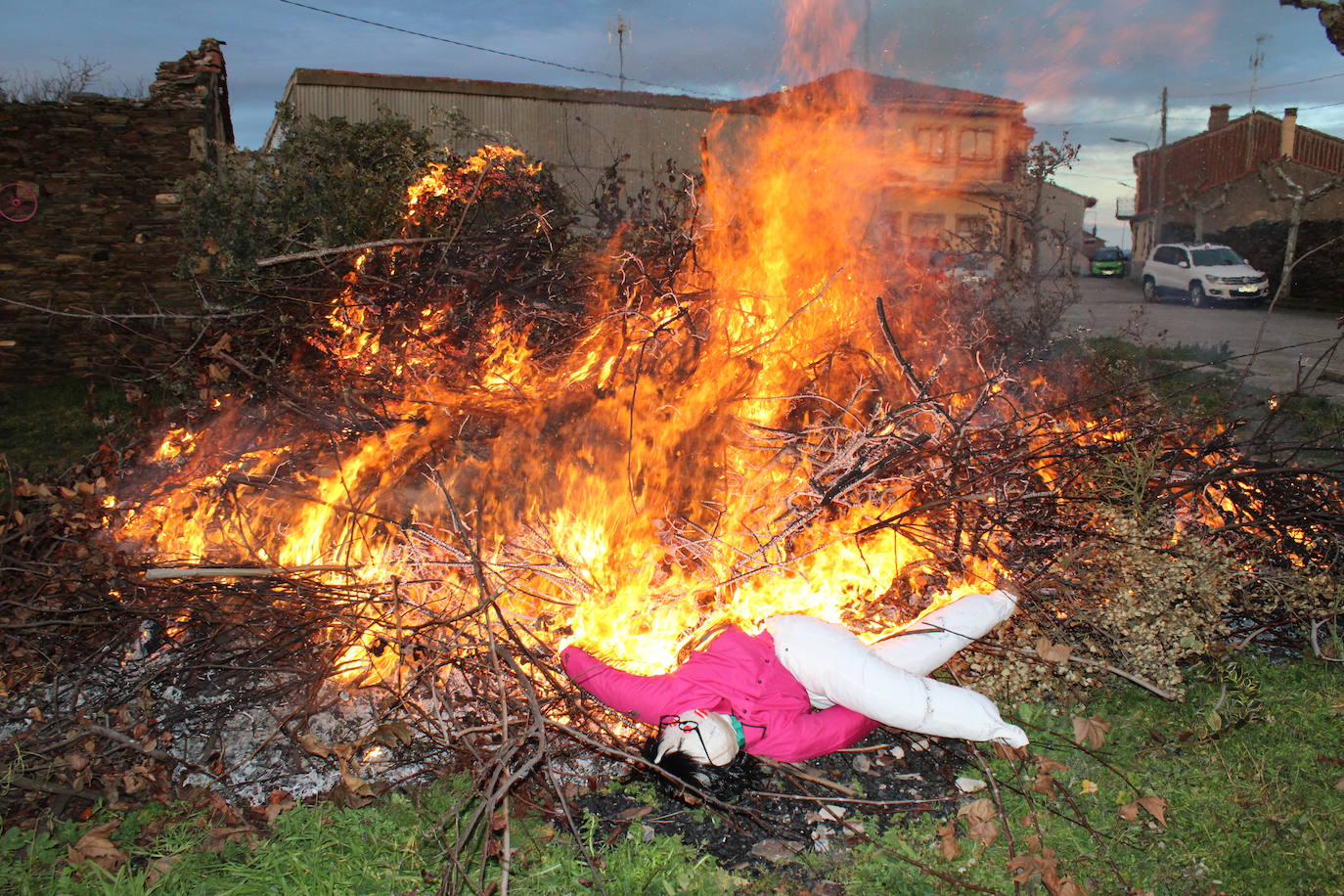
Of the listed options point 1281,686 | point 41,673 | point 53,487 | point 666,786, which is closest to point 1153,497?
point 1281,686

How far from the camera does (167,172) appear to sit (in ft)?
30.9

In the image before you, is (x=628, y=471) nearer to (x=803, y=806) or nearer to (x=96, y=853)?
(x=803, y=806)

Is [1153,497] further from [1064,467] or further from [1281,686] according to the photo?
[1281,686]

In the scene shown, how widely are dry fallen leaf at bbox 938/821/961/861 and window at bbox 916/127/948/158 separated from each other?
31.9 ft

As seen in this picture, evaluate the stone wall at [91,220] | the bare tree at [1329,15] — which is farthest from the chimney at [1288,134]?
the stone wall at [91,220]

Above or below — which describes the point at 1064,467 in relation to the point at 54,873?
above

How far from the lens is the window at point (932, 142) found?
35.9ft

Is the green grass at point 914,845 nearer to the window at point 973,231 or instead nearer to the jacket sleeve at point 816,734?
the jacket sleeve at point 816,734

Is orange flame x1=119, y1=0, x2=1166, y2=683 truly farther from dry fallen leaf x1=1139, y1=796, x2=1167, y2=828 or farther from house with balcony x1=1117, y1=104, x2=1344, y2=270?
house with balcony x1=1117, y1=104, x2=1344, y2=270

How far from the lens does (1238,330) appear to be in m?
16.1

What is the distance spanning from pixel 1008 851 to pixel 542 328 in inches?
164

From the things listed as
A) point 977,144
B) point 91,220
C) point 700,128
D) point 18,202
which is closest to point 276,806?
point 91,220

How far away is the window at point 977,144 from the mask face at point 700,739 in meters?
10.1

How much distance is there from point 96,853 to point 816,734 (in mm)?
2742
